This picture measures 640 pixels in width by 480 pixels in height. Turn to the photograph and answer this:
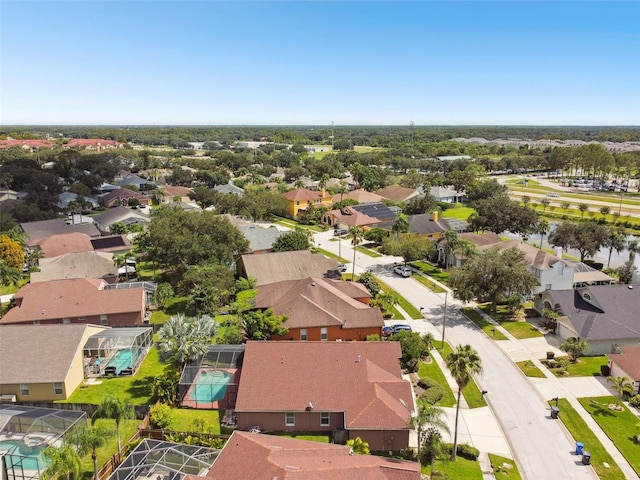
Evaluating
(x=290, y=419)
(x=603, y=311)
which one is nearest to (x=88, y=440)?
(x=290, y=419)

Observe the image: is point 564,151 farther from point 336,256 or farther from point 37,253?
point 37,253

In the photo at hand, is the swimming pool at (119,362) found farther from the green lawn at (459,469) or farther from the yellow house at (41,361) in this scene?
the green lawn at (459,469)

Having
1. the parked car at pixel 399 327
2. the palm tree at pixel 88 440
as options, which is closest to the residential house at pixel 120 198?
the parked car at pixel 399 327

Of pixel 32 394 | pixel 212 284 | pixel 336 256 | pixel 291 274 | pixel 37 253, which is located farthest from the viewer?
pixel 336 256

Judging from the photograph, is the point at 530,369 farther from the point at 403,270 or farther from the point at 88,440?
the point at 88,440

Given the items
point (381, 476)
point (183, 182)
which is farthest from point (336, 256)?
point (183, 182)

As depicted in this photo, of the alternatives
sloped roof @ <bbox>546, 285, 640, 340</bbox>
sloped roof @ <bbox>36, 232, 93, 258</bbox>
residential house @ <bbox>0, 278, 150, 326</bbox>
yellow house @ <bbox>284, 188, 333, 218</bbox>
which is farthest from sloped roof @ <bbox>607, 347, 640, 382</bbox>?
yellow house @ <bbox>284, 188, 333, 218</bbox>
